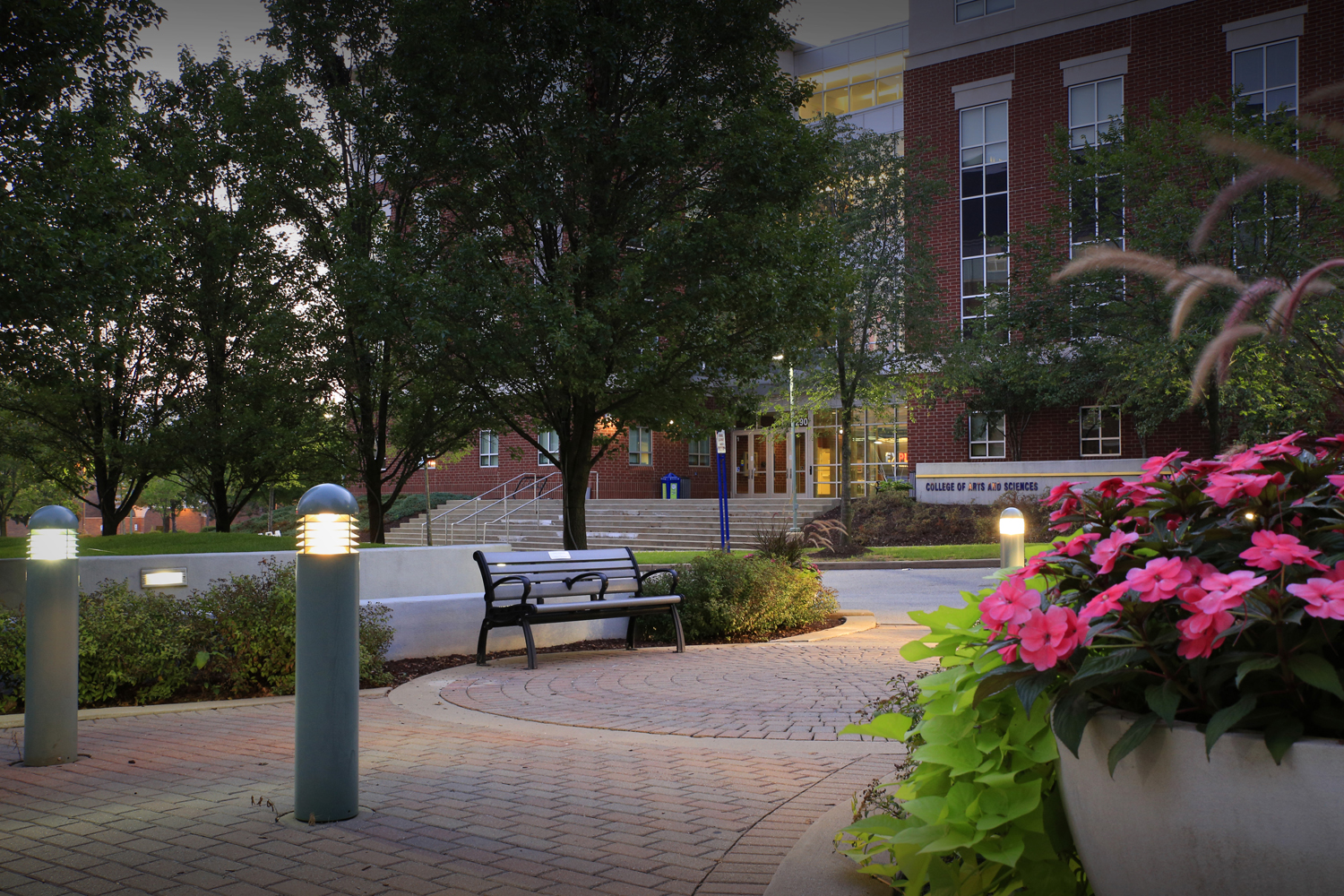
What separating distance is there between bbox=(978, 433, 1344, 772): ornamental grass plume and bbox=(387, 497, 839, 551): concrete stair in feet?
82.5

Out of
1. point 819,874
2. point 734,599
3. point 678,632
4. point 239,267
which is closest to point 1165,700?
point 819,874

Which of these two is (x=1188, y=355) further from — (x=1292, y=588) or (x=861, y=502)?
(x=1292, y=588)

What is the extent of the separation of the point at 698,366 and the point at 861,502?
1929cm

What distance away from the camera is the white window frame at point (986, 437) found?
34.1m

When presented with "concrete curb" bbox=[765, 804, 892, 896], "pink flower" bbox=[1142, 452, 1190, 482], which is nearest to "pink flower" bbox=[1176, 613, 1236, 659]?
"pink flower" bbox=[1142, 452, 1190, 482]

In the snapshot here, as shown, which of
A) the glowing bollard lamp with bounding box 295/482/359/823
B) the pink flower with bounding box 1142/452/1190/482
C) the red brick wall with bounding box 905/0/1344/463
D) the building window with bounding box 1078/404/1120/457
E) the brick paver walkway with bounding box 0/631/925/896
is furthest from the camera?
the building window with bounding box 1078/404/1120/457

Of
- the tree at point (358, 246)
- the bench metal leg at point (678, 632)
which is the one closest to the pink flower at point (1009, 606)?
the bench metal leg at point (678, 632)

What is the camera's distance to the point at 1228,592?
1967 mm

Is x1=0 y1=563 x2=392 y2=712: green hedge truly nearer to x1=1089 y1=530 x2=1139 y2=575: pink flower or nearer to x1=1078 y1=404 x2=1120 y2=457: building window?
x1=1089 y1=530 x2=1139 y2=575: pink flower

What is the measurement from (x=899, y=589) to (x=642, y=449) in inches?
892

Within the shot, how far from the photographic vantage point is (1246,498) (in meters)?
2.40

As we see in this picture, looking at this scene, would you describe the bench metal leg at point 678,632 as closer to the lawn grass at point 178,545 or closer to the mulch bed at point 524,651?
the mulch bed at point 524,651

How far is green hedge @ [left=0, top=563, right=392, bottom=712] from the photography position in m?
6.85

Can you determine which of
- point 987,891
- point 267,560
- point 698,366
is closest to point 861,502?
point 698,366
